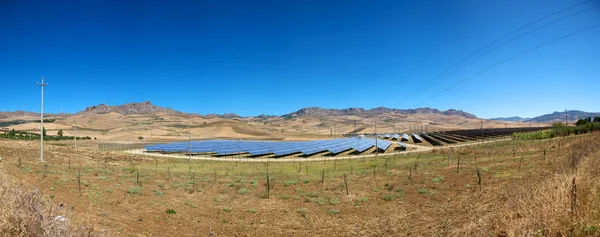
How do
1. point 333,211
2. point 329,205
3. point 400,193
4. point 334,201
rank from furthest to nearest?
1. point 400,193
2. point 334,201
3. point 329,205
4. point 333,211

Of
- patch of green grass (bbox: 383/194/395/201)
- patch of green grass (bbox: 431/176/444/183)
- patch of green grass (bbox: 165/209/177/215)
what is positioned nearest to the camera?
patch of green grass (bbox: 165/209/177/215)

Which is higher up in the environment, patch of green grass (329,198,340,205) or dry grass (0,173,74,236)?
dry grass (0,173,74,236)

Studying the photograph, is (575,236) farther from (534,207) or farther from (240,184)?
(240,184)

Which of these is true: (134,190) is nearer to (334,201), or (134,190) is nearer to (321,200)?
(321,200)

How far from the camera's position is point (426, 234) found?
11.1 m

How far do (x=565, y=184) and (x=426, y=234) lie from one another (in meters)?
4.92

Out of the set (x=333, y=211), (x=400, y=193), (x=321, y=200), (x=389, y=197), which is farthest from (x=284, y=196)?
(x=400, y=193)

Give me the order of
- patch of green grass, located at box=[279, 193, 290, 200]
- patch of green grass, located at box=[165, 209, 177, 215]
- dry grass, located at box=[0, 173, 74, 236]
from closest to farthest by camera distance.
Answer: dry grass, located at box=[0, 173, 74, 236], patch of green grass, located at box=[165, 209, 177, 215], patch of green grass, located at box=[279, 193, 290, 200]

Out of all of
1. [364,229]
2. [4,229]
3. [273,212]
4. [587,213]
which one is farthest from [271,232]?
[587,213]

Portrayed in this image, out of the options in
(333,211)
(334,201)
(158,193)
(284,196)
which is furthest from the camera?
(284,196)

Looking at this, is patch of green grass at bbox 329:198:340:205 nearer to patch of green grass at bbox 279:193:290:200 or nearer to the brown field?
the brown field

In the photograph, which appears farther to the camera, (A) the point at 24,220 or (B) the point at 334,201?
(B) the point at 334,201

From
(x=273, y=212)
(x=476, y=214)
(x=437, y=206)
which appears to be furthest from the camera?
(x=273, y=212)

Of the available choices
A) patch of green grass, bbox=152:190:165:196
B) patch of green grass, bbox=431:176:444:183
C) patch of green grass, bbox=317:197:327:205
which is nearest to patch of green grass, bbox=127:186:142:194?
patch of green grass, bbox=152:190:165:196
